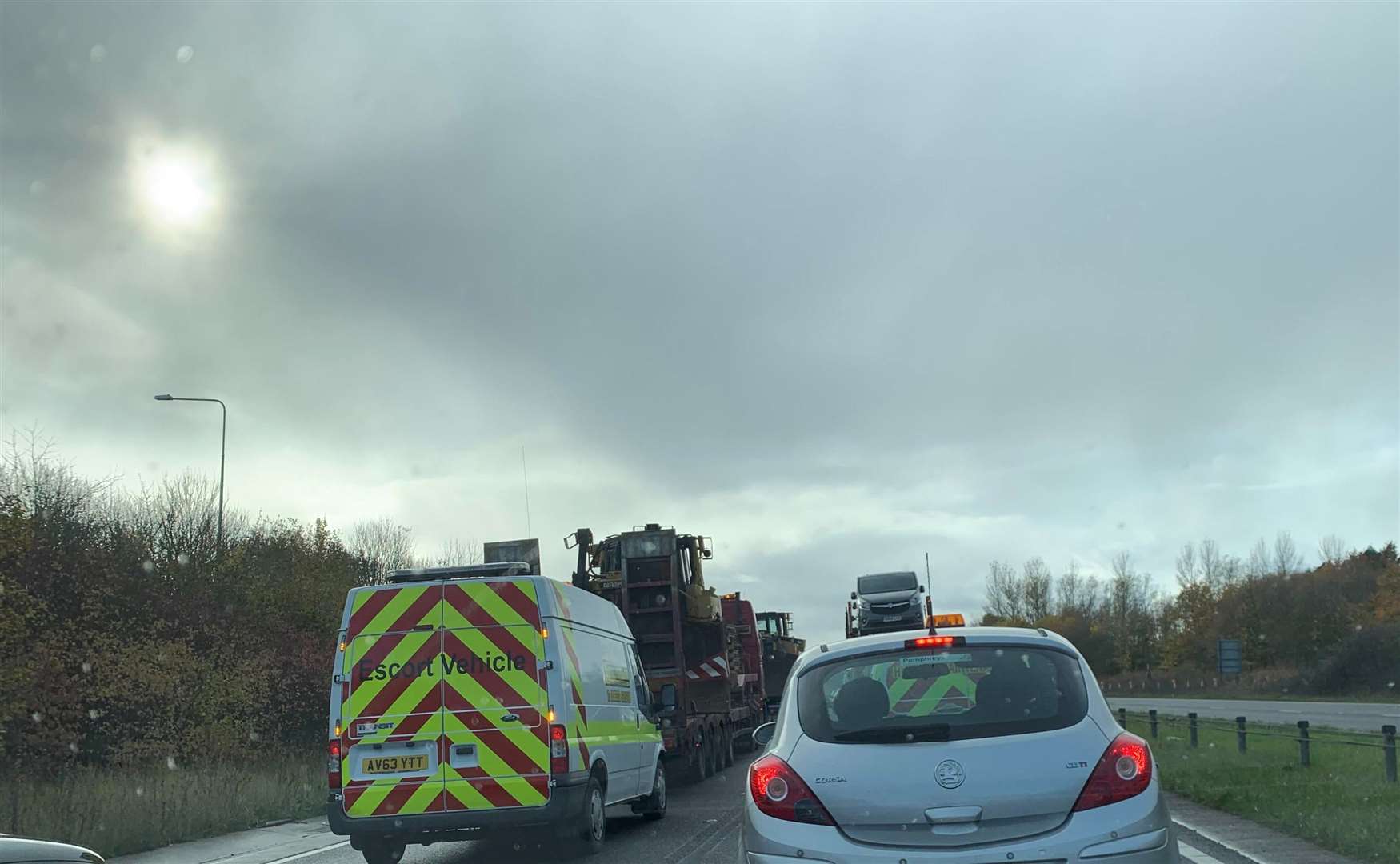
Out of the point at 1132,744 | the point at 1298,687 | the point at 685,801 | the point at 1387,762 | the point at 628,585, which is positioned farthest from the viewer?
the point at 1298,687

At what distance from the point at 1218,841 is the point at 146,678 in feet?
66.0

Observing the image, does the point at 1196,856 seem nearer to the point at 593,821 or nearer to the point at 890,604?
the point at 593,821

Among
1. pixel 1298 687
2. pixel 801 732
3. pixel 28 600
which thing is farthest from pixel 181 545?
pixel 1298 687

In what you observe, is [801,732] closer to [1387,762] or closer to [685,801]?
[1387,762]

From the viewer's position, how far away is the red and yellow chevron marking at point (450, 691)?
35.9ft

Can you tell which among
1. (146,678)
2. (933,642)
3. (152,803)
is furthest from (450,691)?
(146,678)

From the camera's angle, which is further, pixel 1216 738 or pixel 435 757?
pixel 1216 738

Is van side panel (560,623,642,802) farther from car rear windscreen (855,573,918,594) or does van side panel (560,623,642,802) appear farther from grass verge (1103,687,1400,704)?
grass verge (1103,687,1400,704)

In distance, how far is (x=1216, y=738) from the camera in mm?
25719

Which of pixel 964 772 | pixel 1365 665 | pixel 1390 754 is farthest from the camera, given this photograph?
pixel 1365 665

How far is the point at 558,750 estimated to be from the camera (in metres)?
11.1

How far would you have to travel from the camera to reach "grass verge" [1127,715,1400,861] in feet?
35.3

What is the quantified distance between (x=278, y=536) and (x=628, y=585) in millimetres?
31586

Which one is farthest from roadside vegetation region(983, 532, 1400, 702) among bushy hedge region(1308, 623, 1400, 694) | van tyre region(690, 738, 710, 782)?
van tyre region(690, 738, 710, 782)
